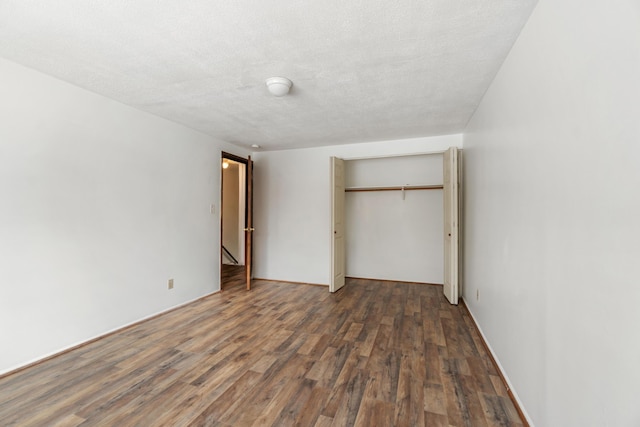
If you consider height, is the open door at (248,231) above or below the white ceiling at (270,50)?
below

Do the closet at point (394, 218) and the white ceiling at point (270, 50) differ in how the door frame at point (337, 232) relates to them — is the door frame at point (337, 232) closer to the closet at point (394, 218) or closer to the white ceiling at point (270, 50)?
the closet at point (394, 218)

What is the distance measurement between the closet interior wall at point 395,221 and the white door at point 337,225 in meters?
0.46

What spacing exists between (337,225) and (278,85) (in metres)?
2.53

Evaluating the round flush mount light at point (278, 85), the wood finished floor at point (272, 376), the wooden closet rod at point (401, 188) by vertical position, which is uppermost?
the round flush mount light at point (278, 85)

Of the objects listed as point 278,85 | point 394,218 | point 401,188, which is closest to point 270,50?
point 278,85

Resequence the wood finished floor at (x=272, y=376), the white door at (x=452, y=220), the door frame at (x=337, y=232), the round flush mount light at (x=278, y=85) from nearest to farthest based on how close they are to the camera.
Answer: the wood finished floor at (x=272, y=376)
the round flush mount light at (x=278, y=85)
the white door at (x=452, y=220)
the door frame at (x=337, y=232)

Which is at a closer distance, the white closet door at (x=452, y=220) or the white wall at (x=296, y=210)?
the white closet door at (x=452, y=220)

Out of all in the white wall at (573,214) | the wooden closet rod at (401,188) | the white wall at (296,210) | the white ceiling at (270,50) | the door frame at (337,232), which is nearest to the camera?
the white wall at (573,214)

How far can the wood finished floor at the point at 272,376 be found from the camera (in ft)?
5.62

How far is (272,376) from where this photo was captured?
2.12 metres

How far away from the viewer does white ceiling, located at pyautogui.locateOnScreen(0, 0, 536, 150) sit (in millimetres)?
1556

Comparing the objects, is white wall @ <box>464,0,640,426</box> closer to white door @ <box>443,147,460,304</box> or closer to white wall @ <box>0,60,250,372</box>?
white door @ <box>443,147,460,304</box>

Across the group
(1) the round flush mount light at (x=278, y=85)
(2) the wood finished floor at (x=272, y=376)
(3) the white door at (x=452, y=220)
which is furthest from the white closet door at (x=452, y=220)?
(1) the round flush mount light at (x=278, y=85)

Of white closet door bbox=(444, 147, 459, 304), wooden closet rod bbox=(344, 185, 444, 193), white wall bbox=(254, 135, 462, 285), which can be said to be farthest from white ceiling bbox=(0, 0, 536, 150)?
white wall bbox=(254, 135, 462, 285)
